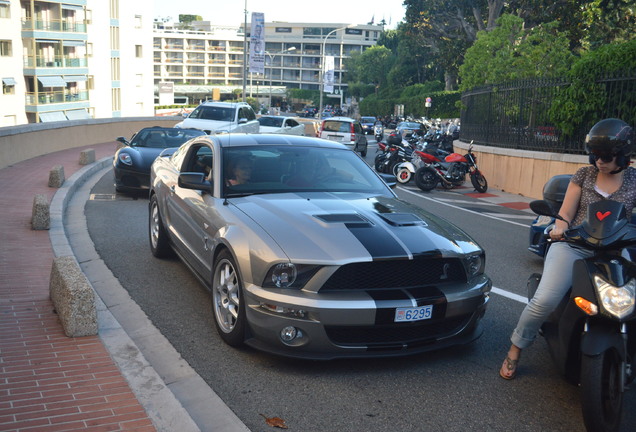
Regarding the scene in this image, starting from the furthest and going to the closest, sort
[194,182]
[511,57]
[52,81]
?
[52,81]
[511,57]
[194,182]

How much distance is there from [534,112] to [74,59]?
195ft

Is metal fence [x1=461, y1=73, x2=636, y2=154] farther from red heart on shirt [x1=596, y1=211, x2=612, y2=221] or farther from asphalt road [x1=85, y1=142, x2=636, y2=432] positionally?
red heart on shirt [x1=596, y1=211, x2=612, y2=221]

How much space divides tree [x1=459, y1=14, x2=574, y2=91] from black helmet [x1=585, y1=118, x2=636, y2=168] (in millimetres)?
20444

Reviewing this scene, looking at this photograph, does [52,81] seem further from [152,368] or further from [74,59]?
[152,368]

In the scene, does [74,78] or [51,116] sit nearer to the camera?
[51,116]

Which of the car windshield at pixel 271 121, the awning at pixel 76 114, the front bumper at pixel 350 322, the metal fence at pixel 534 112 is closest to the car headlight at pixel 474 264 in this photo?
the front bumper at pixel 350 322

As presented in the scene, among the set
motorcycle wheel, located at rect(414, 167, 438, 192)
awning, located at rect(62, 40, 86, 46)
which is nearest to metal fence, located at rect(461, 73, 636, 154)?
motorcycle wheel, located at rect(414, 167, 438, 192)

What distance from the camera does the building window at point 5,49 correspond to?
5875 centimetres

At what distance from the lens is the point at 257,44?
126 feet

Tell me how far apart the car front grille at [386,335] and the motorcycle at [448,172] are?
45.0ft

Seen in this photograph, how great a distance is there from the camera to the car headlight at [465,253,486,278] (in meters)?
5.14

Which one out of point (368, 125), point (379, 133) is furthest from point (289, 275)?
point (368, 125)

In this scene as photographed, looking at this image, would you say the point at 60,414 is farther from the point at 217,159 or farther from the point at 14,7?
the point at 14,7

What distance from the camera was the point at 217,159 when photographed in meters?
6.39
